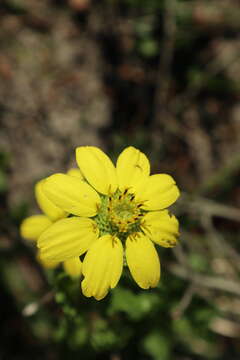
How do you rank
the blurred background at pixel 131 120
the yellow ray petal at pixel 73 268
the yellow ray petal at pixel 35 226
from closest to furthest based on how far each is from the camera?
the yellow ray petal at pixel 73 268 < the yellow ray petal at pixel 35 226 < the blurred background at pixel 131 120

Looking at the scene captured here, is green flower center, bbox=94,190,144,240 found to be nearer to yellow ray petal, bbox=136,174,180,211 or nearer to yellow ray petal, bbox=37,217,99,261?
yellow ray petal, bbox=136,174,180,211

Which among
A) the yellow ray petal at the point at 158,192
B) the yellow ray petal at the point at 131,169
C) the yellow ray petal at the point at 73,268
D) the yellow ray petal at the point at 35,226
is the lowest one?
the yellow ray petal at the point at 73,268

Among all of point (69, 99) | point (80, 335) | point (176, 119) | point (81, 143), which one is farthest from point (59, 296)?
point (176, 119)

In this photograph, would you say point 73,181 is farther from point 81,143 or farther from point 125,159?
point 81,143

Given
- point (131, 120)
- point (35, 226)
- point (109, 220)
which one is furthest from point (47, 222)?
point (131, 120)

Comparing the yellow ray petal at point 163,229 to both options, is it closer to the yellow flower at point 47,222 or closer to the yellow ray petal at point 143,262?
the yellow ray petal at point 143,262

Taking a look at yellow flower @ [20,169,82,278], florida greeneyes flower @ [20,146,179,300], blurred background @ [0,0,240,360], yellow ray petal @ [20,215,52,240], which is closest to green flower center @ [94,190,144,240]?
florida greeneyes flower @ [20,146,179,300]

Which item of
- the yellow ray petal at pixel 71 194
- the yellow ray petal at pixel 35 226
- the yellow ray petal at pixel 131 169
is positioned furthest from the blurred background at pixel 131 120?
the yellow ray petal at pixel 71 194
